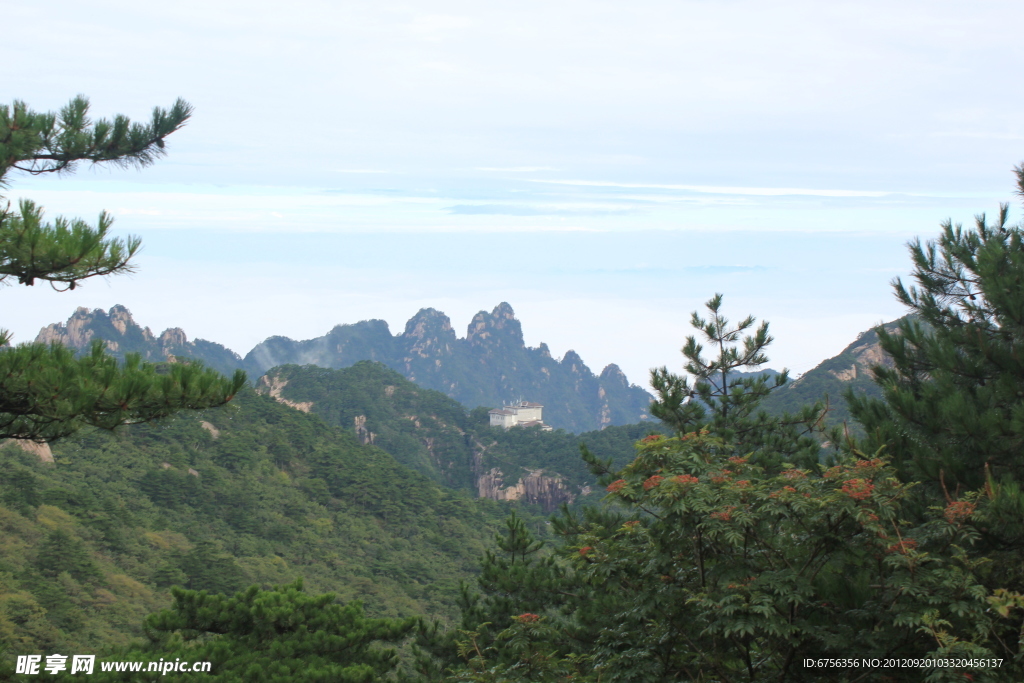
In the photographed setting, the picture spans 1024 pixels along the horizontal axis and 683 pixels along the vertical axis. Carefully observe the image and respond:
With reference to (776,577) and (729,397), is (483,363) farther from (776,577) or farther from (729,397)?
(776,577)

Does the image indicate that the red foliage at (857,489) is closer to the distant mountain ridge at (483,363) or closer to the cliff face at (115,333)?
the cliff face at (115,333)

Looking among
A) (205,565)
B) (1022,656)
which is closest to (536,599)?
(1022,656)

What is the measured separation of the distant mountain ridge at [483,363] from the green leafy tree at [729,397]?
67.6 metres

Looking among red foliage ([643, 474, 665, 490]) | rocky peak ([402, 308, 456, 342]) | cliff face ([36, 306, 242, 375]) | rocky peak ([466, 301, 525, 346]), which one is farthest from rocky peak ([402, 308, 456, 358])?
red foliage ([643, 474, 665, 490])

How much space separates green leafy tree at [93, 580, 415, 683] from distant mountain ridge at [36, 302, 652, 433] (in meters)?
71.1

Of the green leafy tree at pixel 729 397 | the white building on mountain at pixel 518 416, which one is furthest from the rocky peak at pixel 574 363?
the green leafy tree at pixel 729 397

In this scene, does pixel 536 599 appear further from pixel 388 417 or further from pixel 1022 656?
pixel 388 417

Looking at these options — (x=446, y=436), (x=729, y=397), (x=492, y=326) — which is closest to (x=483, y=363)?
(x=492, y=326)

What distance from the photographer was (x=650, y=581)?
13.1 ft

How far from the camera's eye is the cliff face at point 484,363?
264ft

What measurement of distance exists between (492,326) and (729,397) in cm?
7356

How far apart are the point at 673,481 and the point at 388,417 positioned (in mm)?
41368

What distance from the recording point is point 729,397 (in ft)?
34.4

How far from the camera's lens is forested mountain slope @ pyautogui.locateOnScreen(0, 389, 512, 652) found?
508 inches
